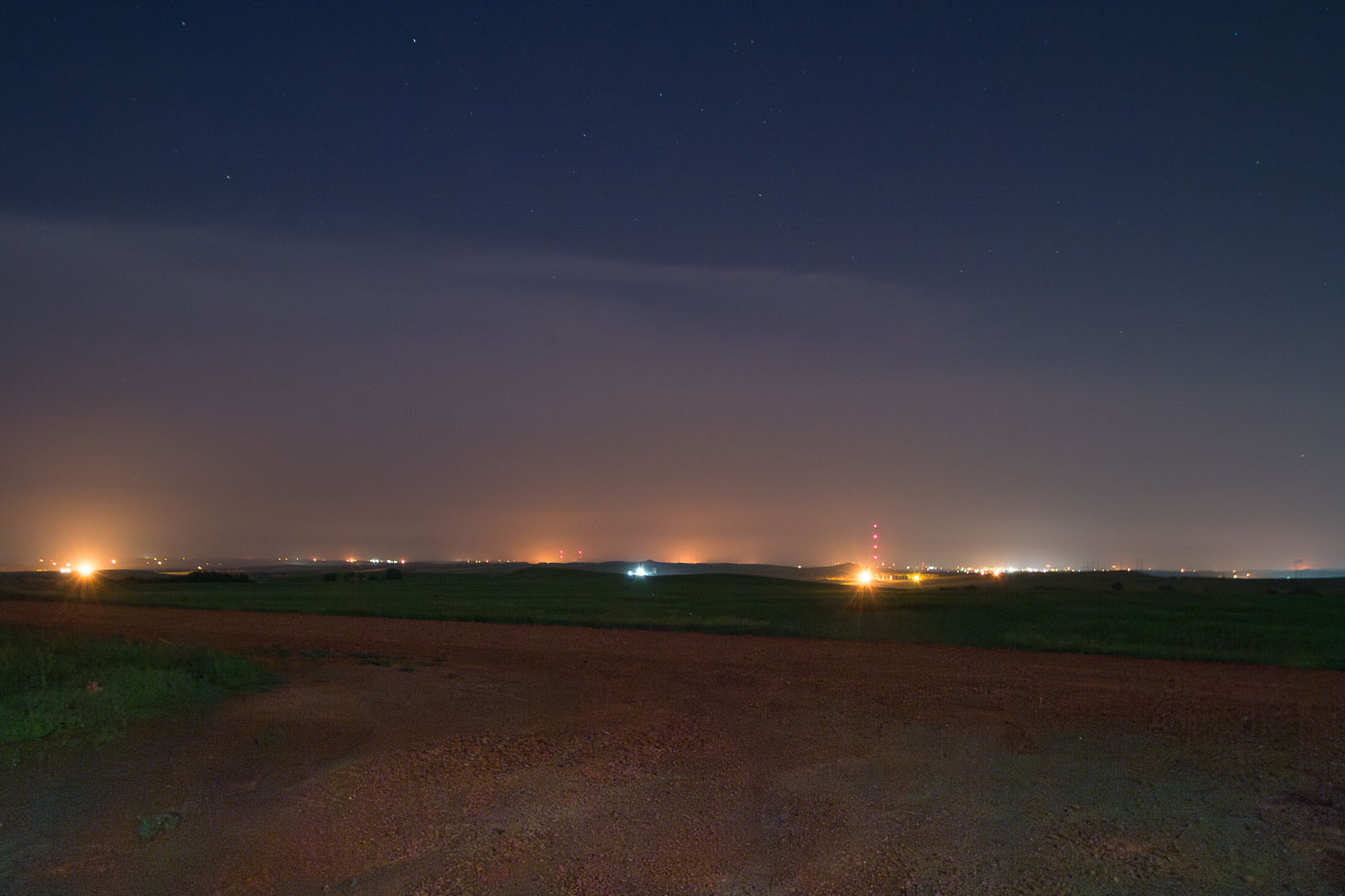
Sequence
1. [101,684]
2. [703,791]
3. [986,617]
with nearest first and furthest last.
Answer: [703,791] → [101,684] → [986,617]

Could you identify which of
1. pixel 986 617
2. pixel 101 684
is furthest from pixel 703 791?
pixel 986 617

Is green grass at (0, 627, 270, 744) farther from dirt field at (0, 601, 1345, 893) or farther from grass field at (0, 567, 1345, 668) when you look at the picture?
grass field at (0, 567, 1345, 668)

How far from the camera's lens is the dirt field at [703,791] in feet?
21.7

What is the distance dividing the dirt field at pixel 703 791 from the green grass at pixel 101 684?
718mm

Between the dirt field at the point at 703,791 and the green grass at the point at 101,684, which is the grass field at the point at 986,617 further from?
the green grass at the point at 101,684

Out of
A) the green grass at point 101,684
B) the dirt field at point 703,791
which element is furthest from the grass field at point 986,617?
the green grass at point 101,684

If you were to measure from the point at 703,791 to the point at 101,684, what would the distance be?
956cm

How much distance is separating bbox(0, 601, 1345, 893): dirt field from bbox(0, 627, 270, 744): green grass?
72 cm

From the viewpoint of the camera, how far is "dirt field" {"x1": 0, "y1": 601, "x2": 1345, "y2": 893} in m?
6.62

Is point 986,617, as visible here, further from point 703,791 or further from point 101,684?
point 101,684

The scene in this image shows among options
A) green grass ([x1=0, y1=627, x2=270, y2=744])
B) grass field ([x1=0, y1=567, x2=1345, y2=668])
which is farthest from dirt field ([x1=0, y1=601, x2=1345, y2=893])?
grass field ([x1=0, y1=567, x2=1345, y2=668])

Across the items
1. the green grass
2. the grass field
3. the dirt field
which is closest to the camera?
the dirt field

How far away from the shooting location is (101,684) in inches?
517

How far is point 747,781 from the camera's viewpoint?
898 cm
